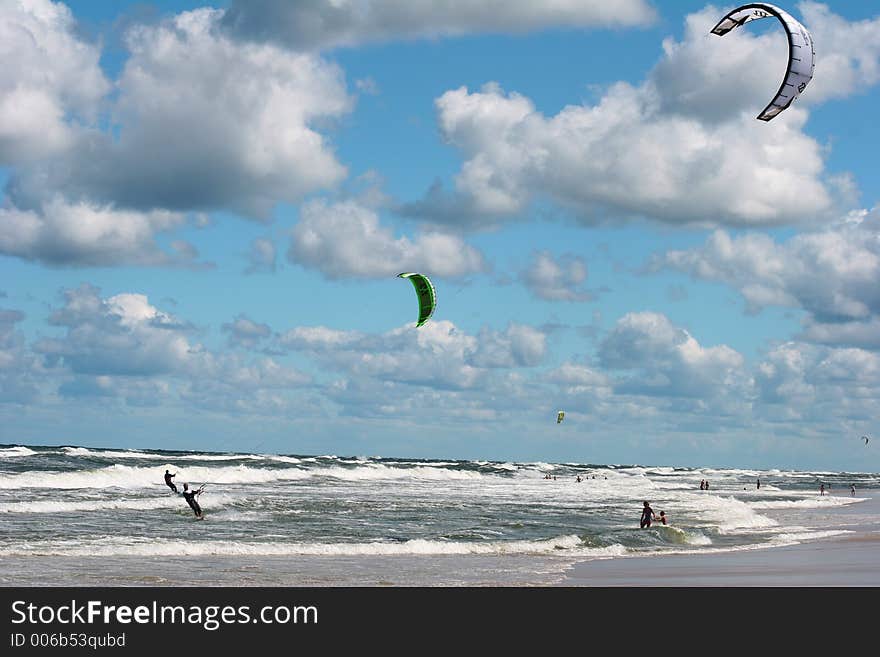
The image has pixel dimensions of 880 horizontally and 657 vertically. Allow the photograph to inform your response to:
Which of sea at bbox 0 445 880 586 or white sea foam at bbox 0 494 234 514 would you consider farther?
white sea foam at bbox 0 494 234 514

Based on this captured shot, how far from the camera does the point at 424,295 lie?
29.9 m

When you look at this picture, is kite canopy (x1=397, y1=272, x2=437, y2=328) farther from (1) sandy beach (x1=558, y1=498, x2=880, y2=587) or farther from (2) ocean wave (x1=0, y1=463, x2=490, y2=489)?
(2) ocean wave (x1=0, y1=463, x2=490, y2=489)

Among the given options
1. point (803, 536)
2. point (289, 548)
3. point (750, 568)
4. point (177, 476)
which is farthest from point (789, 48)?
point (177, 476)

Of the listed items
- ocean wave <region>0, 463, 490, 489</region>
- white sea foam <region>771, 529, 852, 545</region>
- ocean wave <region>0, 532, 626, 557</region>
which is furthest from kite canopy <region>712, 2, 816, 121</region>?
ocean wave <region>0, 463, 490, 489</region>

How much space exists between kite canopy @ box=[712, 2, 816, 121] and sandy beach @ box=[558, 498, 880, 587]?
7.85 meters

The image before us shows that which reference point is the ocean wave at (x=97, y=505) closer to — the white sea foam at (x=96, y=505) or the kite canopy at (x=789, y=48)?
the white sea foam at (x=96, y=505)

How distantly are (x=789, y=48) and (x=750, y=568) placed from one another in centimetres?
962

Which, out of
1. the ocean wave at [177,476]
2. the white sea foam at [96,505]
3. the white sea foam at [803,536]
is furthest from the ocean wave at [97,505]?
the white sea foam at [803,536]

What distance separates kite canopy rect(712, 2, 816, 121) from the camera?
57.1 feet

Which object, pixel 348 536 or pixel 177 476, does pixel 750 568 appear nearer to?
pixel 348 536
